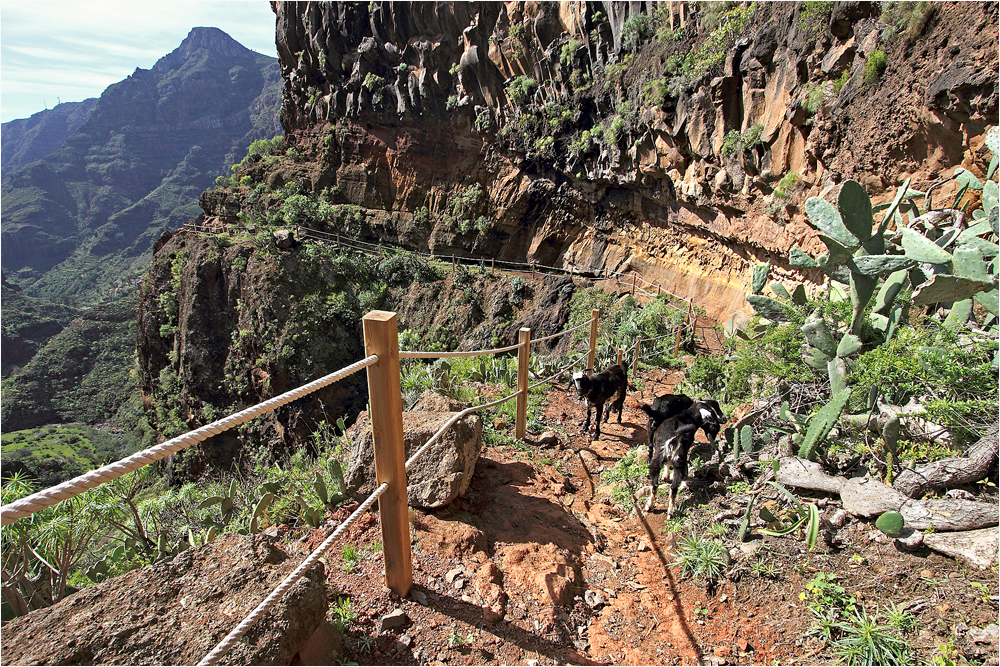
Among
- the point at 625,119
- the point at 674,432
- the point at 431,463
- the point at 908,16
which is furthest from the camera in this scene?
the point at 625,119

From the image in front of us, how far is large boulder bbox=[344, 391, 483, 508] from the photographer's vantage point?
3.01 metres

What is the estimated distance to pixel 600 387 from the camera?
4.78 meters

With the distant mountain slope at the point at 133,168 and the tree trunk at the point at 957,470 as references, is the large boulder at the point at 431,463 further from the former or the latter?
the distant mountain slope at the point at 133,168

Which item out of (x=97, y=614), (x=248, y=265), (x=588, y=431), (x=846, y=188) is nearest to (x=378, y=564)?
(x=97, y=614)

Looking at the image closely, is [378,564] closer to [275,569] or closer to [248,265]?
[275,569]

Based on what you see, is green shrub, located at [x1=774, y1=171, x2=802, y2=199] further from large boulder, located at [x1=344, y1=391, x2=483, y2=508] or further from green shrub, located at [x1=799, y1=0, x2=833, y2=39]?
large boulder, located at [x1=344, y1=391, x2=483, y2=508]

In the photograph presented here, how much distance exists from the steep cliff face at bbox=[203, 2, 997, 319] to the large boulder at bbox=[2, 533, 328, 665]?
10.2 meters

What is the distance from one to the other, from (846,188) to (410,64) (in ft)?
75.2

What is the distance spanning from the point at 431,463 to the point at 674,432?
188 centimetres

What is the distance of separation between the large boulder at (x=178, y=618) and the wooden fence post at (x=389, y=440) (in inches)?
14.7

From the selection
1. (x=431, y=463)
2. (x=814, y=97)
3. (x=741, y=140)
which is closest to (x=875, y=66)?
(x=814, y=97)

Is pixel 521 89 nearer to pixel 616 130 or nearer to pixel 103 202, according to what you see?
pixel 616 130

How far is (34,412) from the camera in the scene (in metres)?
31.3

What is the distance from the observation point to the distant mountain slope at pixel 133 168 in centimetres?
7438
